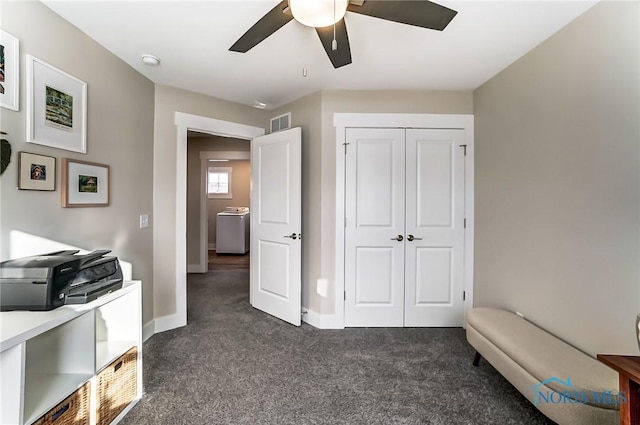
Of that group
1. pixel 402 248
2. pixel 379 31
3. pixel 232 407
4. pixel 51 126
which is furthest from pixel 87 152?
pixel 402 248

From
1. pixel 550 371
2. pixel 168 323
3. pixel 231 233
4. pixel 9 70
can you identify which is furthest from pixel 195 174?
pixel 550 371

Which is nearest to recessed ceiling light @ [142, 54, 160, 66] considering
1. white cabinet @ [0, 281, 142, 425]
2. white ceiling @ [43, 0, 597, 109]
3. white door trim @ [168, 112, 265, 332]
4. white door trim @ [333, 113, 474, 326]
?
white ceiling @ [43, 0, 597, 109]

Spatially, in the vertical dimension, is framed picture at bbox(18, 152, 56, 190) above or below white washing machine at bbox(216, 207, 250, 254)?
above

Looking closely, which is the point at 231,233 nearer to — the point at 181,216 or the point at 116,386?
the point at 181,216

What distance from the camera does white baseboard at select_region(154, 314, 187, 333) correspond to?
2748 mm

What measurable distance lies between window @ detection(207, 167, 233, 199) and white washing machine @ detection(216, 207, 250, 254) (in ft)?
3.53

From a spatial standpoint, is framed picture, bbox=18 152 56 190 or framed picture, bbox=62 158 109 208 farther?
framed picture, bbox=62 158 109 208

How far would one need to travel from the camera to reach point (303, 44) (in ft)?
6.74

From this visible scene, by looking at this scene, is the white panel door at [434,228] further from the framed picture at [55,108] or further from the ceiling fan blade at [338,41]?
the framed picture at [55,108]

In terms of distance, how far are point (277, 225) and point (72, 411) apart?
2.07 meters

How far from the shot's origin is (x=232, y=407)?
175 cm

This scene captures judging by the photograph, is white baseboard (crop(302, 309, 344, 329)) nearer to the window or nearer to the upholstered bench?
the upholstered bench

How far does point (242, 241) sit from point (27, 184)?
534 cm

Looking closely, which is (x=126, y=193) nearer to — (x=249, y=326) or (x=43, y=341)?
(x=43, y=341)
